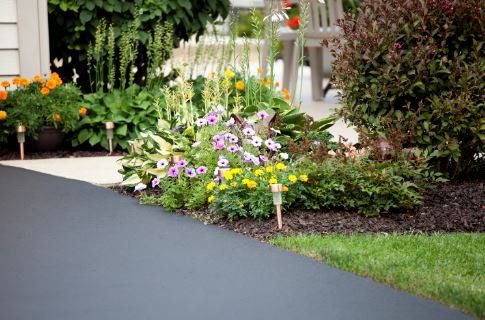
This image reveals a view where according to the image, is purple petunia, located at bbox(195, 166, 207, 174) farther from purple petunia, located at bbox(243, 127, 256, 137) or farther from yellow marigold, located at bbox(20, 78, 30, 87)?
yellow marigold, located at bbox(20, 78, 30, 87)

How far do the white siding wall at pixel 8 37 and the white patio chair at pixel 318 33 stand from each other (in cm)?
308

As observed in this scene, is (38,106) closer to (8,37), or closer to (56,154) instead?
(56,154)

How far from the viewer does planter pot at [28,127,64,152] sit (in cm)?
753

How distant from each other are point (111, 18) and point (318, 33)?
3.09 m

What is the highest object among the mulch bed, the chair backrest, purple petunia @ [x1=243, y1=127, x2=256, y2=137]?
the chair backrest

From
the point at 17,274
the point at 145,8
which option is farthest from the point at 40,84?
the point at 17,274

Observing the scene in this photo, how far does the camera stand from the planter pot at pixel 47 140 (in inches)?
296

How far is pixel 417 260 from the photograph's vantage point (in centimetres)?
446

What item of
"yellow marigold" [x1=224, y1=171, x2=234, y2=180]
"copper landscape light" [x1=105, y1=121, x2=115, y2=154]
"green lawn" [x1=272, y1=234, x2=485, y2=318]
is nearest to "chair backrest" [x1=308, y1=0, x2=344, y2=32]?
"copper landscape light" [x1=105, y1=121, x2=115, y2=154]

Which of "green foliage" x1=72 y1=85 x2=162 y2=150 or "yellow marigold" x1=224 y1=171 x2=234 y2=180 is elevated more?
"green foliage" x1=72 y1=85 x2=162 y2=150

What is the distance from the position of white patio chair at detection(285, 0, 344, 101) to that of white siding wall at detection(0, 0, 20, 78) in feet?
10.1

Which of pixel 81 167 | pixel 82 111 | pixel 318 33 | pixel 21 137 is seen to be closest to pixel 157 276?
pixel 81 167

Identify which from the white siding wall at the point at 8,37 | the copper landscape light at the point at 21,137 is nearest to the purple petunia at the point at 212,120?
the copper landscape light at the point at 21,137

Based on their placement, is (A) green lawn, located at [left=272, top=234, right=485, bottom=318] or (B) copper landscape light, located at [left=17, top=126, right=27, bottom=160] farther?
(B) copper landscape light, located at [left=17, top=126, right=27, bottom=160]
